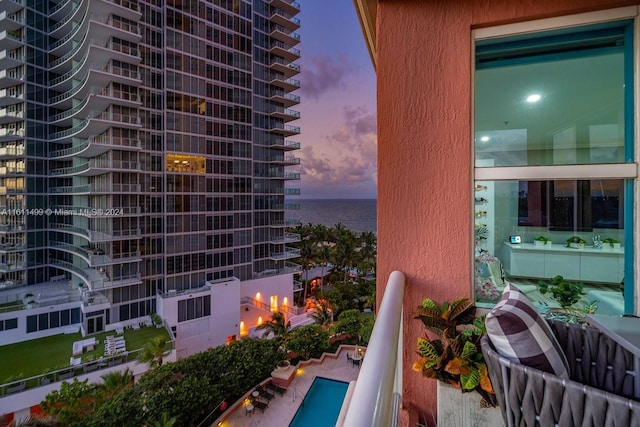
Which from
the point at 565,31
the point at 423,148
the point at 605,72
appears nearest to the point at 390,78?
the point at 423,148

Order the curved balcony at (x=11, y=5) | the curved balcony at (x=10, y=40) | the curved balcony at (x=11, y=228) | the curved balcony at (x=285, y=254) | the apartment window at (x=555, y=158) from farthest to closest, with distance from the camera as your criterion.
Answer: the curved balcony at (x=285, y=254) → the curved balcony at (x=11, y=5) → the curved balcony at (x=11, y=228) → the curved balcony at (x=10, y=40) → the apartment window at (x=555, y=158)

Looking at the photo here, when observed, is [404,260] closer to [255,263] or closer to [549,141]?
[549,141]

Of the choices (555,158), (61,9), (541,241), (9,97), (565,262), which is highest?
(61,9)

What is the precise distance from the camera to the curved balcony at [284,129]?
1756cm

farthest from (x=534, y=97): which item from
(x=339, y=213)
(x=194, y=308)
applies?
(x=339, y=213)

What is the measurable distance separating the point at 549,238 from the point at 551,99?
2.68ft

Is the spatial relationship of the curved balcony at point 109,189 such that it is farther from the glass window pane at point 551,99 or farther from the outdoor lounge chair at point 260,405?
the glass window pane at point 551,99

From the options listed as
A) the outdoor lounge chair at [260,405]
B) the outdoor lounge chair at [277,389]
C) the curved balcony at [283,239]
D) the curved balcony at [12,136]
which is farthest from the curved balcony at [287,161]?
the curved balcony at [12,136]

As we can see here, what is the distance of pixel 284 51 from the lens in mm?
17844

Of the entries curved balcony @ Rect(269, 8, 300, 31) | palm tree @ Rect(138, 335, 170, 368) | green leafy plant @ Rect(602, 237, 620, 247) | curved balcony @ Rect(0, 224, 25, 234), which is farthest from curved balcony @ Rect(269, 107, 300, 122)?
green leafy plant @ Rect(602, 237, 620, 247)

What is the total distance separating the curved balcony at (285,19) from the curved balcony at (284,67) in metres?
2.04

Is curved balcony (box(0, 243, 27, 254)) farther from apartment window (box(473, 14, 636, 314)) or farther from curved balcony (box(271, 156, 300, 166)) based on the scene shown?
apartment window (box(473, 14, 636, 314))

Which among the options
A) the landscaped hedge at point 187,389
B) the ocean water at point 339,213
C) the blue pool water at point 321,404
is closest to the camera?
the landscaped hedge at point 187,389

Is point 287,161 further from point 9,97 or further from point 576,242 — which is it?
point 576,242
